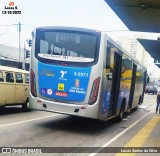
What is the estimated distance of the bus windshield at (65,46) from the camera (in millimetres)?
Answer: 10973

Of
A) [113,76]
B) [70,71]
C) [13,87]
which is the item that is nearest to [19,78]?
[13,87]

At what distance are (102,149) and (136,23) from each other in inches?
482

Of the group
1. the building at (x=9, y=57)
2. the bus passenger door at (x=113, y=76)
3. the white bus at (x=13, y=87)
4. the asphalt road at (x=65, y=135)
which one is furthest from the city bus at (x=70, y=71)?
the building at (x=9, y=57)

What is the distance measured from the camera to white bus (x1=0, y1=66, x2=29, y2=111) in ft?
48.6

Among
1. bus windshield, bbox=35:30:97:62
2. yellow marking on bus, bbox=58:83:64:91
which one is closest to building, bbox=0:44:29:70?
bus windshield, bbox=35:30:97:62

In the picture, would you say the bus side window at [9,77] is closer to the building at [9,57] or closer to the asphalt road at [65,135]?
the asphalt road at [65,135]

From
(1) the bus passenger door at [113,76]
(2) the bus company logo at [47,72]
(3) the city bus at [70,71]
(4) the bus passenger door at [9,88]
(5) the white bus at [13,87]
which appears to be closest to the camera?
(3) the city bus at [70,71]

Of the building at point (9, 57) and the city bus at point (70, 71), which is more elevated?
the building at point (9, 57)

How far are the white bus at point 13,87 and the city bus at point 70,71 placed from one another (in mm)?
3687

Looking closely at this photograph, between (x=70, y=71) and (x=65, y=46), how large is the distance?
89cm

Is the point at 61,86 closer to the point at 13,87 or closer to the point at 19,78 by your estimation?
the point at 13,87

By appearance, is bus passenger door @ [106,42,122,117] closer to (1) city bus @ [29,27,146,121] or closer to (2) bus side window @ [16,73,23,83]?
(1) city bus @ [29,27,146,121]

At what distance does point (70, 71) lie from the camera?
430 inches

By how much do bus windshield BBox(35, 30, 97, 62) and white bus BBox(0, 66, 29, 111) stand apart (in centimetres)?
409
